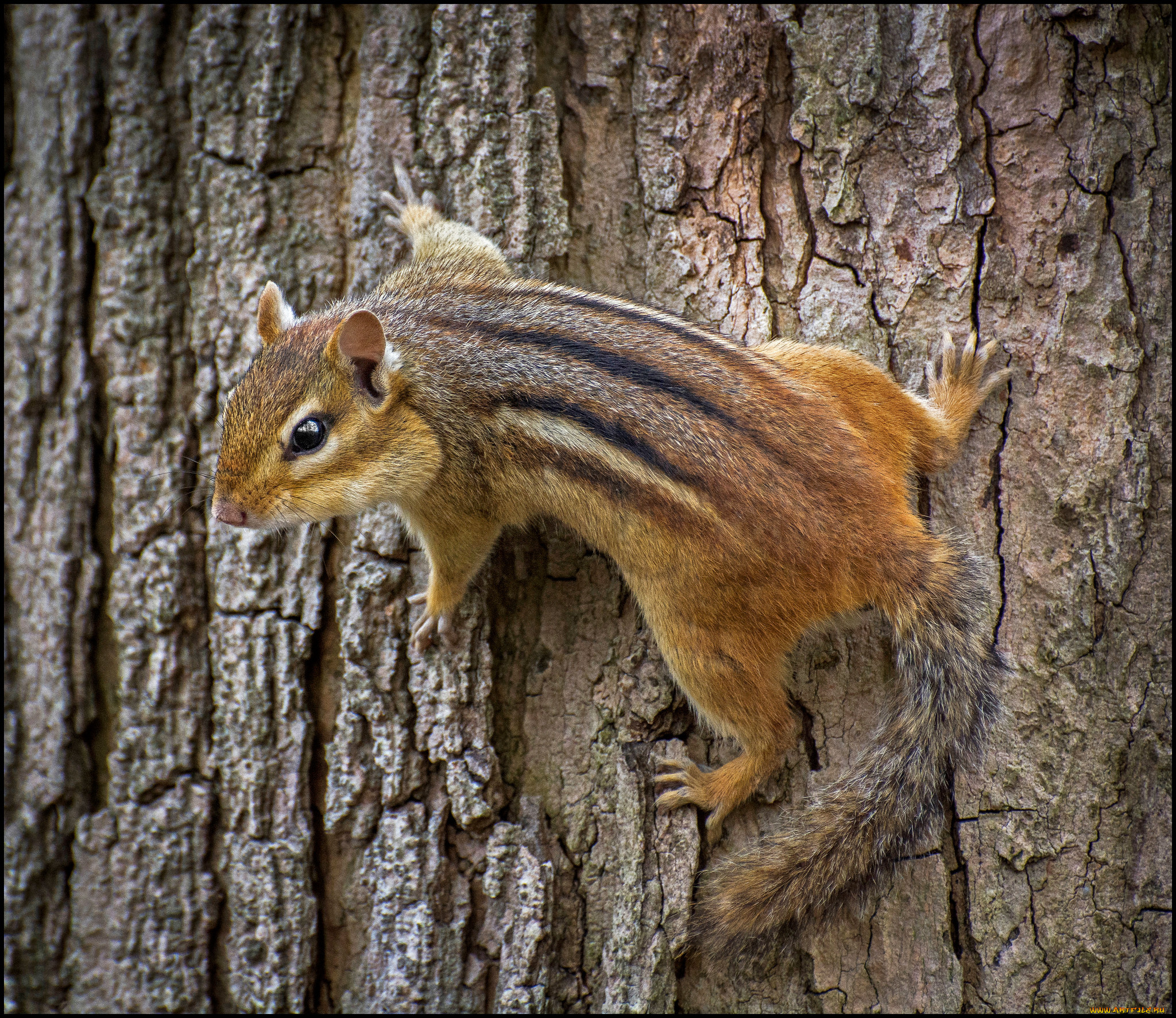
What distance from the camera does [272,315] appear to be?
255 centimetres

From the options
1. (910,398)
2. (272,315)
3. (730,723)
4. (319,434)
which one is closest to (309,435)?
(319,434)

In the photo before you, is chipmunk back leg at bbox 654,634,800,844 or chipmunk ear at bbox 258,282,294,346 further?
chipmunk ear at bbox 258,282,294,346

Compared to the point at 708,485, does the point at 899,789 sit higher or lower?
lower

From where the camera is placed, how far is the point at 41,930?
117 inches

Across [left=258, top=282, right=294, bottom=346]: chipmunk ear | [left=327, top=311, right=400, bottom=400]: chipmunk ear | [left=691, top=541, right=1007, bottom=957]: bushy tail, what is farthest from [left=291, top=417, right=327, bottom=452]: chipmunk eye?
[left=691, top=541, right=1007, bottom=957]: bushy tail

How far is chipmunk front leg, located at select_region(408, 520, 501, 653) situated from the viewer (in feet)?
8.41

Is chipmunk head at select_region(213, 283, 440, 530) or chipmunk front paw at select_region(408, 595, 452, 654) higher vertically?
chipmunk head at select_region(213, 283, 440, 530)

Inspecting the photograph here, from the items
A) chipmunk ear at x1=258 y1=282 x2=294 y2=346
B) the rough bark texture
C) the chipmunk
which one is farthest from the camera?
chipmunk ear at x1=258 y1=282 x2=294 y2=346

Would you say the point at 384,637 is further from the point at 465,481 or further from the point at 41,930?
the point at 41,930

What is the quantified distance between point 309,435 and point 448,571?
0.61m

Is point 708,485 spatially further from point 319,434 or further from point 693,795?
point 319,434

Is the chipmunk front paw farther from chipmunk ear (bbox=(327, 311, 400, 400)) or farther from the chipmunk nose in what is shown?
chipmunk ear (bbox=(327, 311, 400, 400))

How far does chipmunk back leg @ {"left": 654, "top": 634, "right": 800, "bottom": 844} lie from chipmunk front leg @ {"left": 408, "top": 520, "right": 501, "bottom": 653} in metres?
0.71

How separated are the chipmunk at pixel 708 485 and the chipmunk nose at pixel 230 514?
0.01 m
